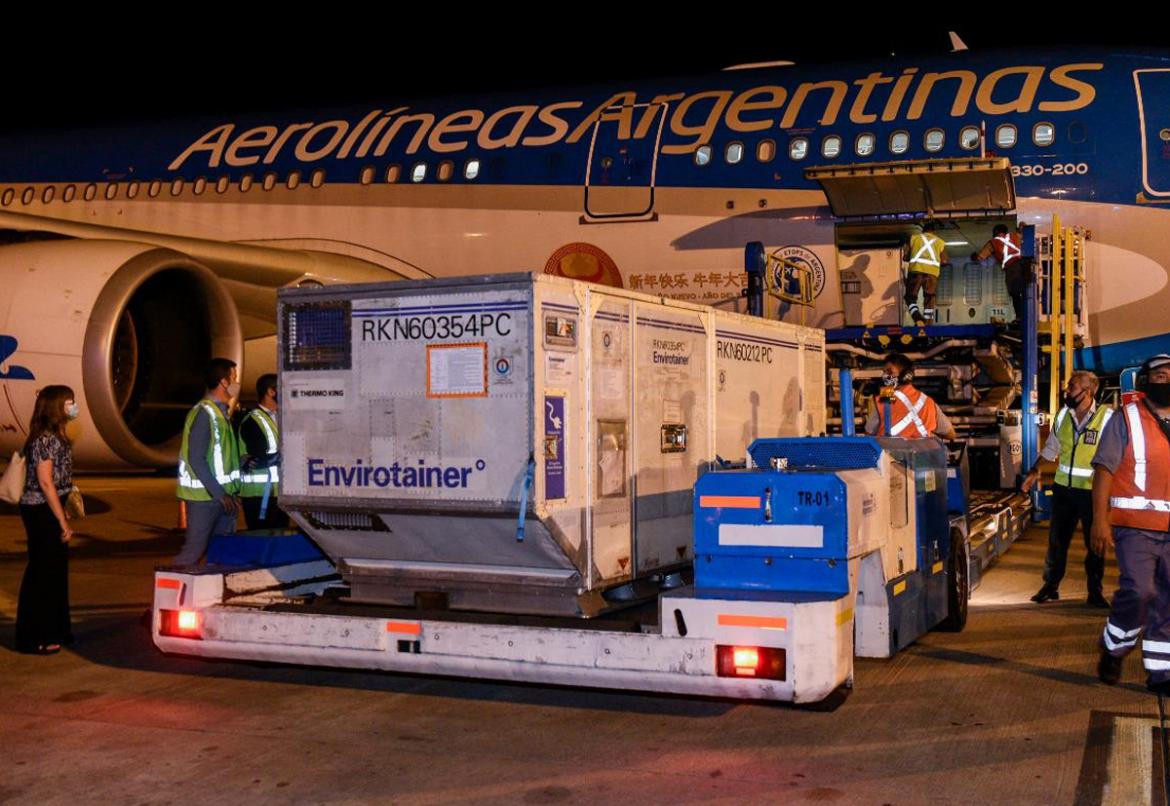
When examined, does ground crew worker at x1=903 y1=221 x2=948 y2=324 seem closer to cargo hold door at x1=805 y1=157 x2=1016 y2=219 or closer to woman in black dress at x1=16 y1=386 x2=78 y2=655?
cargo hold door at x1=805 y1=157 x2=1016 y2=219

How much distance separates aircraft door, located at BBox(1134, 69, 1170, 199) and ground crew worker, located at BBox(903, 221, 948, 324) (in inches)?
72.4

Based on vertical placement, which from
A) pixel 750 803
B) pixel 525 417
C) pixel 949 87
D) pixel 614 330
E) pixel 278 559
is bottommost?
pixel 750 803

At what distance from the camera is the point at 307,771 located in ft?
16.4

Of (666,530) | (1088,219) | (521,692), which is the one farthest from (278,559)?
(1088,219)

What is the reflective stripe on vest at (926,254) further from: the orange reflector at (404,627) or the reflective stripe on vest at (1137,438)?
the orange reflector at (404,627)

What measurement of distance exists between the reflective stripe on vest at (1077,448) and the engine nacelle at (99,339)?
6.71 meters

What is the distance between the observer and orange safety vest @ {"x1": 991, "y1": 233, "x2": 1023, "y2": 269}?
1108 cm

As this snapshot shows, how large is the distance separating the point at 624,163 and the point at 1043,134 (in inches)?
158

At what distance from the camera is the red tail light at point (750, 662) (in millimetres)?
5012

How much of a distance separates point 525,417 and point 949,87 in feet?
27.4

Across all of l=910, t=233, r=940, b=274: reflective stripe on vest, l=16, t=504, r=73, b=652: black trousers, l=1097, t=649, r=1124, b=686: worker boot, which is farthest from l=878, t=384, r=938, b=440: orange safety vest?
l=16, t=504, r=73, b=652: black trousers

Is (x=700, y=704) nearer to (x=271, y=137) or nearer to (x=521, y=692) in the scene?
(x=521, y=692)

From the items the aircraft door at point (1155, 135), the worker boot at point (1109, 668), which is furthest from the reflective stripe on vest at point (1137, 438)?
the aircraft door at point (1155, 135)

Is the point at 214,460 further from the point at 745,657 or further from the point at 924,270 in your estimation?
the point at 924,270
